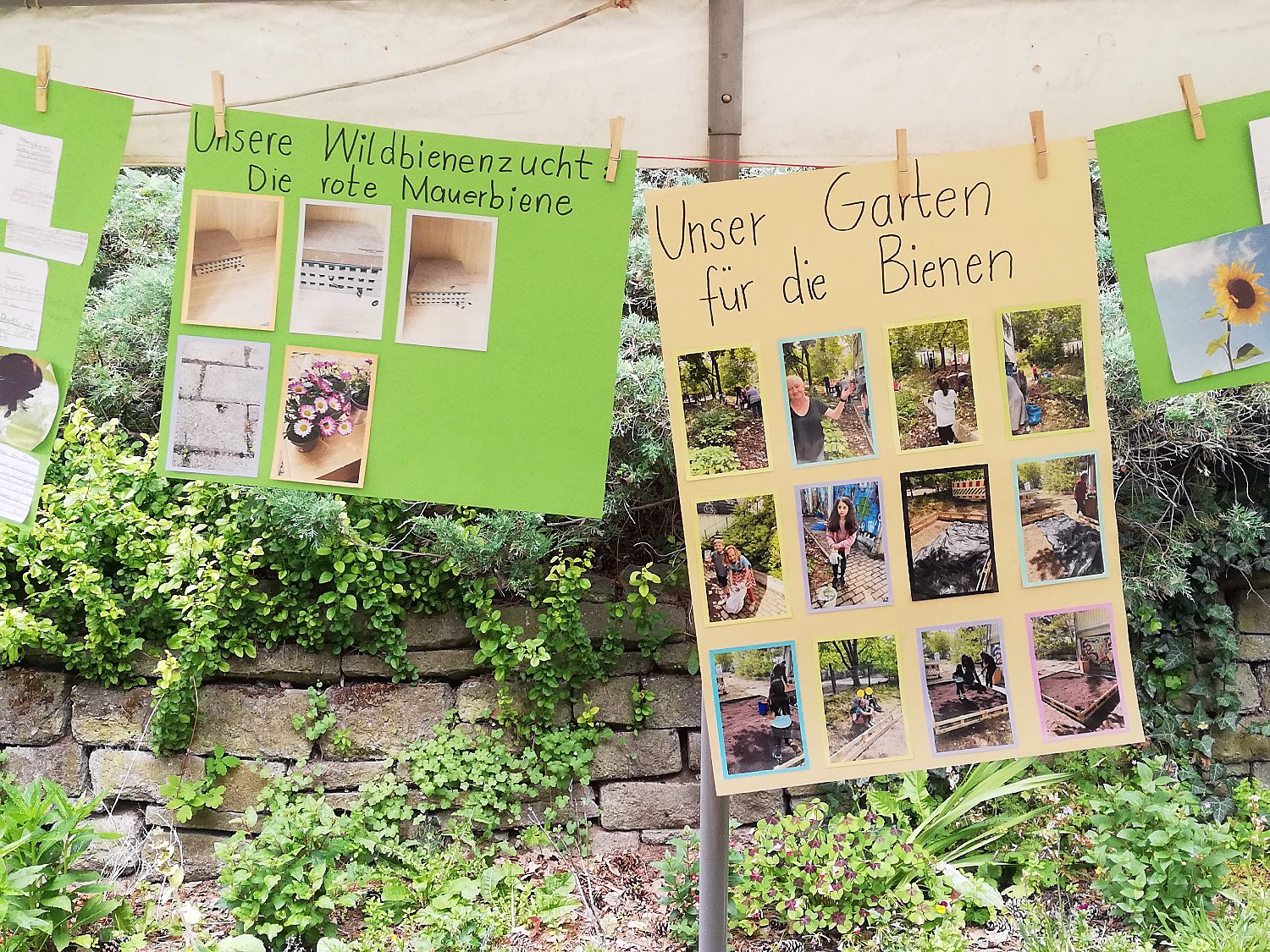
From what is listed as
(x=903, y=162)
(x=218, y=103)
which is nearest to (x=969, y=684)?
(x=903, y=162)

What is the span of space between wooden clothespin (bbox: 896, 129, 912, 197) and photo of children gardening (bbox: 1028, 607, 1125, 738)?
28.5 inches

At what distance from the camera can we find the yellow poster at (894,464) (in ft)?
4.56

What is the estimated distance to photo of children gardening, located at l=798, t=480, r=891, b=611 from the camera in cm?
143

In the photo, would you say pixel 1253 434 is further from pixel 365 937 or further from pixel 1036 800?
pixel 365 937

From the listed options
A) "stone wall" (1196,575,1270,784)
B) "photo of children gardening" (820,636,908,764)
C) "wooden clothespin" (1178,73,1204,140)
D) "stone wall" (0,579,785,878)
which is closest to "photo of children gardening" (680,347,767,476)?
"photo of children gardening" (820,636,908,764)

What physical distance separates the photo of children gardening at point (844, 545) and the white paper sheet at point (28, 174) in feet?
4.21

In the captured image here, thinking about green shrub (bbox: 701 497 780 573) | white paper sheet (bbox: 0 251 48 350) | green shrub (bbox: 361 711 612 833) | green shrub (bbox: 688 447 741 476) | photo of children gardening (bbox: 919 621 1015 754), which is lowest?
green shrub (bbox: 361 711 612 833)

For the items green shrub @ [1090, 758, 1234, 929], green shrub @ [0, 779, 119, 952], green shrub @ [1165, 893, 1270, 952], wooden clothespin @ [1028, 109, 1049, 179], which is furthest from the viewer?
green shrub @ [1090, 758, 1234, 929]

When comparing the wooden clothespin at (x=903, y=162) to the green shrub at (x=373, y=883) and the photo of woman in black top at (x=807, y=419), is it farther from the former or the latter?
the green shrub at (x=373, y=883)

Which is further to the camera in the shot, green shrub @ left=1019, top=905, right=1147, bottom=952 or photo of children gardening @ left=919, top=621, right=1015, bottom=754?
green shrub @ left=1019, top=905, right=1147, bottom=952

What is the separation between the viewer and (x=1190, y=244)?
4.65ft

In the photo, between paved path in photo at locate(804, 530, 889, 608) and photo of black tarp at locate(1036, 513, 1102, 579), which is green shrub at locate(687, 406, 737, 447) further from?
photo of black tarp at locate(1036, 513, 1102, 579)

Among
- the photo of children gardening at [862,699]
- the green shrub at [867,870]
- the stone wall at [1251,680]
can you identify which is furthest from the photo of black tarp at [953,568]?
the stone wall at [1251,680]

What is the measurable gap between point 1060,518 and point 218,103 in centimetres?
149
